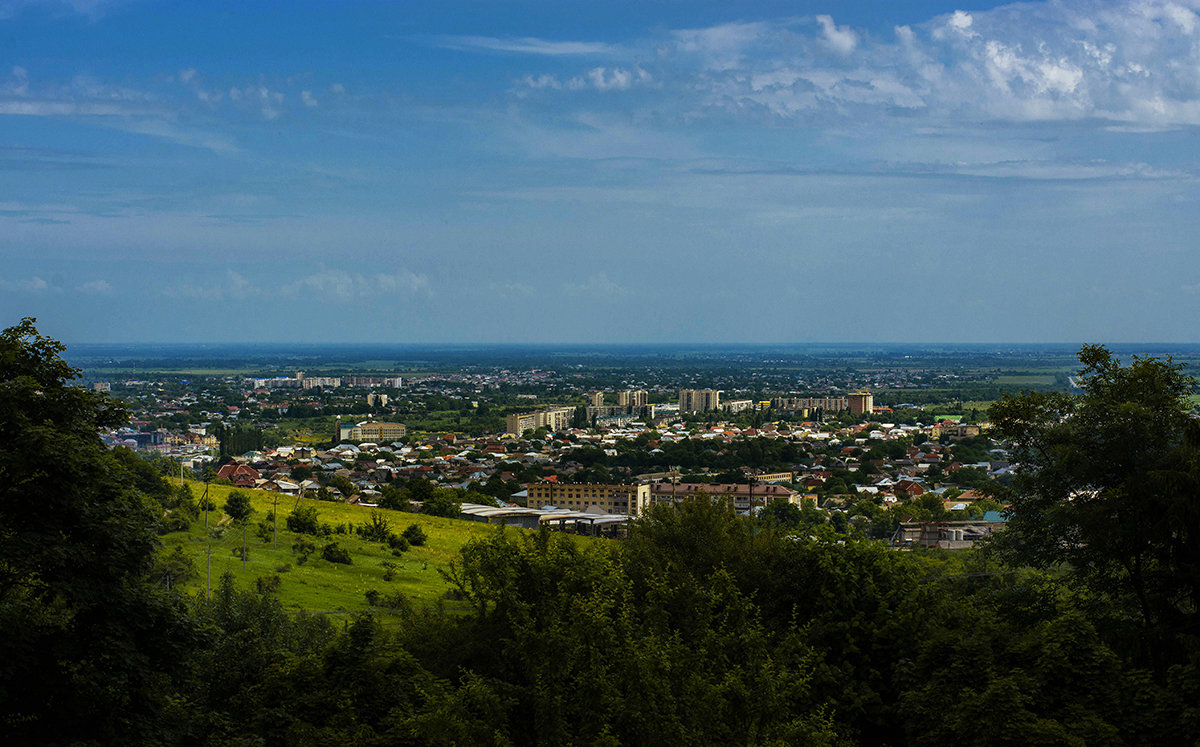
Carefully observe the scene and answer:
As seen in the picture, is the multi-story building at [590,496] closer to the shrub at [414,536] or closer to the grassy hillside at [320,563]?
the grassy hillside at [320,563]

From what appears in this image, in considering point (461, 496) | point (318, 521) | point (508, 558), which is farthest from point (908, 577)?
point (461, 496)

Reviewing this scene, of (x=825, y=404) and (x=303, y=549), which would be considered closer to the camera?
(x=303, y=549)

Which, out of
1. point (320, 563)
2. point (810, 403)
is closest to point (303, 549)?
point (320, 563)

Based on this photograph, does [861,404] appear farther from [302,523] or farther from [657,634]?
[657,634]

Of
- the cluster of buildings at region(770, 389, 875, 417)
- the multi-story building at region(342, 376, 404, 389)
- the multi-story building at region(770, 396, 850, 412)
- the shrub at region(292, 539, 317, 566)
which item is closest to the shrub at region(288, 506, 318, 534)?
the shrub at region(292, 539, 317, 566)

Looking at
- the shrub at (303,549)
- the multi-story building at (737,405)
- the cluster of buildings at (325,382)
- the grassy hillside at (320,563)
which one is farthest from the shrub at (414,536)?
the cluster of buildings at (325,382)

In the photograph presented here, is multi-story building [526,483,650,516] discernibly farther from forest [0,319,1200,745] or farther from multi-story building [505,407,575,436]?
multi-story building [505,407,575,436]
